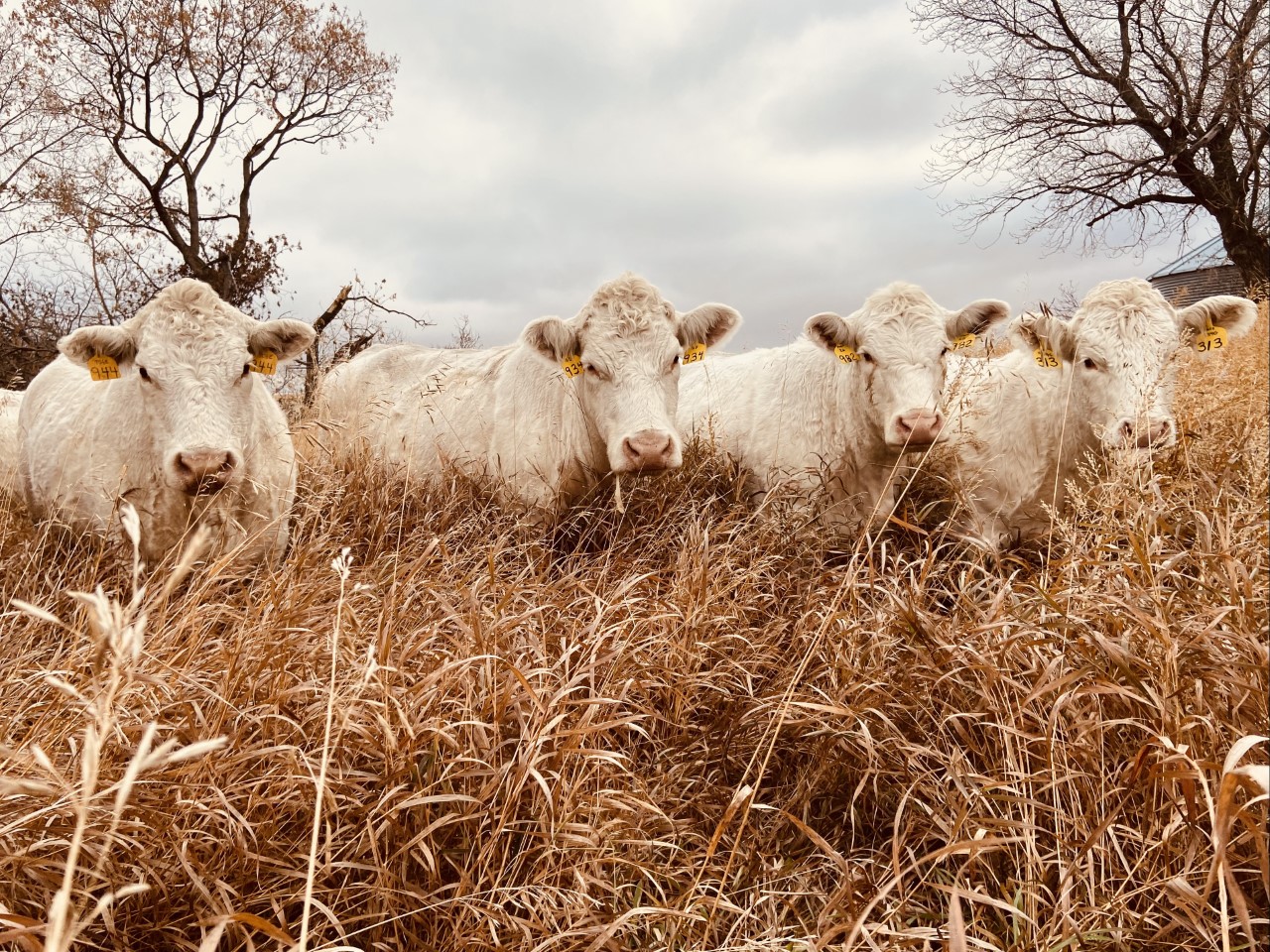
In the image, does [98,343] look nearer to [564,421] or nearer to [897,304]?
[564,421]

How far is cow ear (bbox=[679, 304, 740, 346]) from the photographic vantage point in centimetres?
523

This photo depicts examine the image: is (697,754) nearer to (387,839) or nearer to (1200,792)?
(387,839)

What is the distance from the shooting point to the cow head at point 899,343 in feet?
14.7

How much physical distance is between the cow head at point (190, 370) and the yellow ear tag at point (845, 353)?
11.2 ft

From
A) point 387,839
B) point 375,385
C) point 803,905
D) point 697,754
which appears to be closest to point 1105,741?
point 803,905

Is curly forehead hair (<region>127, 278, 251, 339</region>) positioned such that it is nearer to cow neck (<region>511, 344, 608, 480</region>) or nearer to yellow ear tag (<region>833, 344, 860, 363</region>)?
cow neck (<region>511, 344, 608, 480</region>)

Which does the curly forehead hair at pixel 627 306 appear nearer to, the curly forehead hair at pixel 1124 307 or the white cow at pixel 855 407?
the white cow at pixel 855 407

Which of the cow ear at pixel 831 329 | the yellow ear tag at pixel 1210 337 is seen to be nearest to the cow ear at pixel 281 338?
the cow ear at pixel 831 329

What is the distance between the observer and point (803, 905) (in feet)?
6.82

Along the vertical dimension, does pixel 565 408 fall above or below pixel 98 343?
below

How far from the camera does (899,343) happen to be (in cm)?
469

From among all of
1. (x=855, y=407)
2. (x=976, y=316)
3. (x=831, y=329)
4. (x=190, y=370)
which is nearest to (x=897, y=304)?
(x=831, y=329)

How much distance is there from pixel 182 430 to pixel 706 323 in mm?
3317

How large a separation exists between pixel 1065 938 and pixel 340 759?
73.6 inches
